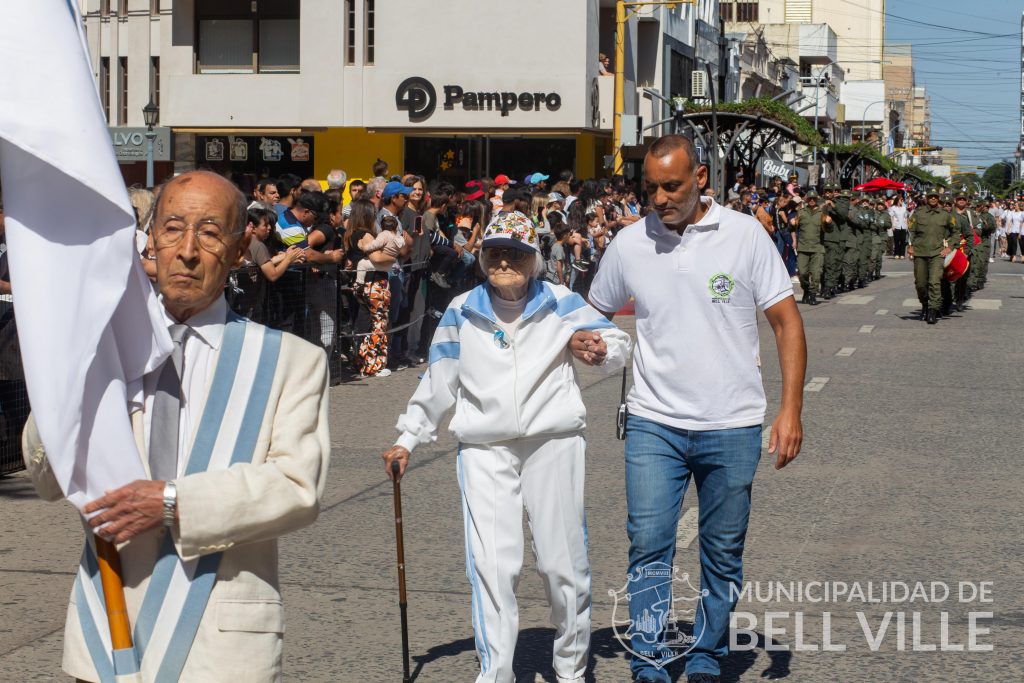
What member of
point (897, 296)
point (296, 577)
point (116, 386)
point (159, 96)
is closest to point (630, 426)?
point (296, 577)

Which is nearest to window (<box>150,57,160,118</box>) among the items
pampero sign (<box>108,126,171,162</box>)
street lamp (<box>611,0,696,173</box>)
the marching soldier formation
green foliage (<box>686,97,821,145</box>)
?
pampero sign (<box>108,126,171,162</box>)

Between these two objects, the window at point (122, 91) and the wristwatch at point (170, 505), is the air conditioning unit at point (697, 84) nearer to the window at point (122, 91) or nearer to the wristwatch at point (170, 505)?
the window at point (122, 91)

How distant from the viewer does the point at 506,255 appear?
17.2 ft

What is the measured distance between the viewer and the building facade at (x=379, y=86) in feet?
119

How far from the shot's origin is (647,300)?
5301 mm

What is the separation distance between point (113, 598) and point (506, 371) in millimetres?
2362

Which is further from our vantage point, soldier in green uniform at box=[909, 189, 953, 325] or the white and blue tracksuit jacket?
soldier in green uniform at box=[909, 189, 953, 325]

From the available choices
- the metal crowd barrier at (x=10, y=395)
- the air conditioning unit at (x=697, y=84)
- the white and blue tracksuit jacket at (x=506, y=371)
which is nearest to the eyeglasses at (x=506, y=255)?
the white and blue tracksuit jacket at (x=506, y=371)

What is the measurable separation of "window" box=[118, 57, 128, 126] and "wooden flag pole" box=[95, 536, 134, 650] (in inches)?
1555

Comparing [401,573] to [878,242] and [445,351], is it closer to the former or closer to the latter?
[445,351]

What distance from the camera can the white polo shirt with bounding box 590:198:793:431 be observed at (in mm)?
5211

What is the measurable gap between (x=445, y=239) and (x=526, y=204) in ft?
3.13

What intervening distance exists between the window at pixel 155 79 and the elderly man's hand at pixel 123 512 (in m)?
39.3

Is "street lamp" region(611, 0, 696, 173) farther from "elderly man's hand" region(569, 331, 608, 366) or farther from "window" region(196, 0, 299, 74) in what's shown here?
"elderly man's hand" region(569, 331, 608, 366)
